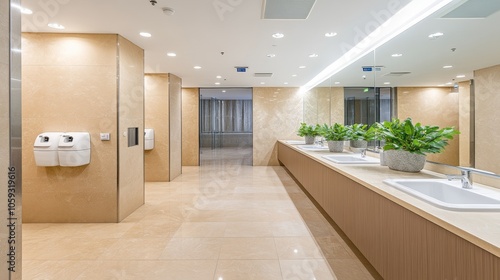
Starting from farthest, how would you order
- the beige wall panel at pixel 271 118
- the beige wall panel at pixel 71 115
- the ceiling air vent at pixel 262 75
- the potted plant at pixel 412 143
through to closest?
the beige wall panel at pixel 271 118, the ceiling air vent at pixel 262 75, the beige wall panel at pixel 71 115, the potted plant at pixel 412 143

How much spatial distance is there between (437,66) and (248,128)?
1381 cm

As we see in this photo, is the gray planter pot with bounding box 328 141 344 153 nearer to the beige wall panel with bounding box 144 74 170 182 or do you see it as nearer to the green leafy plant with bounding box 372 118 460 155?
the green leafy plant with bounding box 372 118 460 155

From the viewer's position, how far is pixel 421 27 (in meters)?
2.85

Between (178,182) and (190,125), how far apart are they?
318 cm

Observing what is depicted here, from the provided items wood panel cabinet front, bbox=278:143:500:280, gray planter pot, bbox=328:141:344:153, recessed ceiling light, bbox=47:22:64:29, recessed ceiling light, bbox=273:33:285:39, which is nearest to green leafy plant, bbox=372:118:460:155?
wood panel cabinet front, bbox=278:143:500:280

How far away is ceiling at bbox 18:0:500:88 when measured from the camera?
239cm

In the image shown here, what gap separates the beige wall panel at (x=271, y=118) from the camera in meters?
9.26

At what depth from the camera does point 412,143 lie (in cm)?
250

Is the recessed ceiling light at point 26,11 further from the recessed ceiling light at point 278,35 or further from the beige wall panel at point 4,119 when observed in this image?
the recessed ceiling light at point 278,35

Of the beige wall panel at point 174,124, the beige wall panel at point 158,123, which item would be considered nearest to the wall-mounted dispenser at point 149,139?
the beige wall panel at point 158,123

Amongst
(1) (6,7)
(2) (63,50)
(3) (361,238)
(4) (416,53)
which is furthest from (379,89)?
(2) (63,50)

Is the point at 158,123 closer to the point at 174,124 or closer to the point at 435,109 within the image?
the point at 174,124

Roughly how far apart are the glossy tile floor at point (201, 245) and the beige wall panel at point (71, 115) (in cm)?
30

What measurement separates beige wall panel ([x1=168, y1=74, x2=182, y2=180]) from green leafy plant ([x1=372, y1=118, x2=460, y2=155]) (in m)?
5.57
